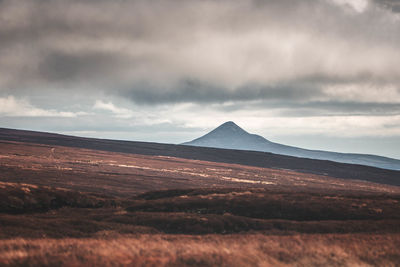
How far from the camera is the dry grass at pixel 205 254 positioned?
13.5 meters

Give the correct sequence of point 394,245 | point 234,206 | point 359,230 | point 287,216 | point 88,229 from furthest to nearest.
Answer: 1. point 234,206
2. point 287,216
3. point 359,230
4. point 88,229
5. point 394,245

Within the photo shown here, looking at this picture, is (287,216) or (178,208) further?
(178,208)

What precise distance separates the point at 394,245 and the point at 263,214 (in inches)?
632

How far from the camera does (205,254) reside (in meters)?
15.3

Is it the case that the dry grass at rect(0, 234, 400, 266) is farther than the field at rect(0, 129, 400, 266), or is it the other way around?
the field at rect(0, 129, 400, 266)

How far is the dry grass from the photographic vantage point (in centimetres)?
1345

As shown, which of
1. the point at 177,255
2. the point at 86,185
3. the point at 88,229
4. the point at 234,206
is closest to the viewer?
the point at 177,255

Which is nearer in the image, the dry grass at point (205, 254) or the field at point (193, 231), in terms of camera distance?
the dry grass at point (205, 254)

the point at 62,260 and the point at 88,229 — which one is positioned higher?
the point at 62,260

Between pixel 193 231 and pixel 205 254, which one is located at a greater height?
pixel 205 254

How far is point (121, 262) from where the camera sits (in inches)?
515

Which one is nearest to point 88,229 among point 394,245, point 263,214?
point 263,214

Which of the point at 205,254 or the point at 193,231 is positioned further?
the point at 193,231

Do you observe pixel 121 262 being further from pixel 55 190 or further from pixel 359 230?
pixel 55 190
